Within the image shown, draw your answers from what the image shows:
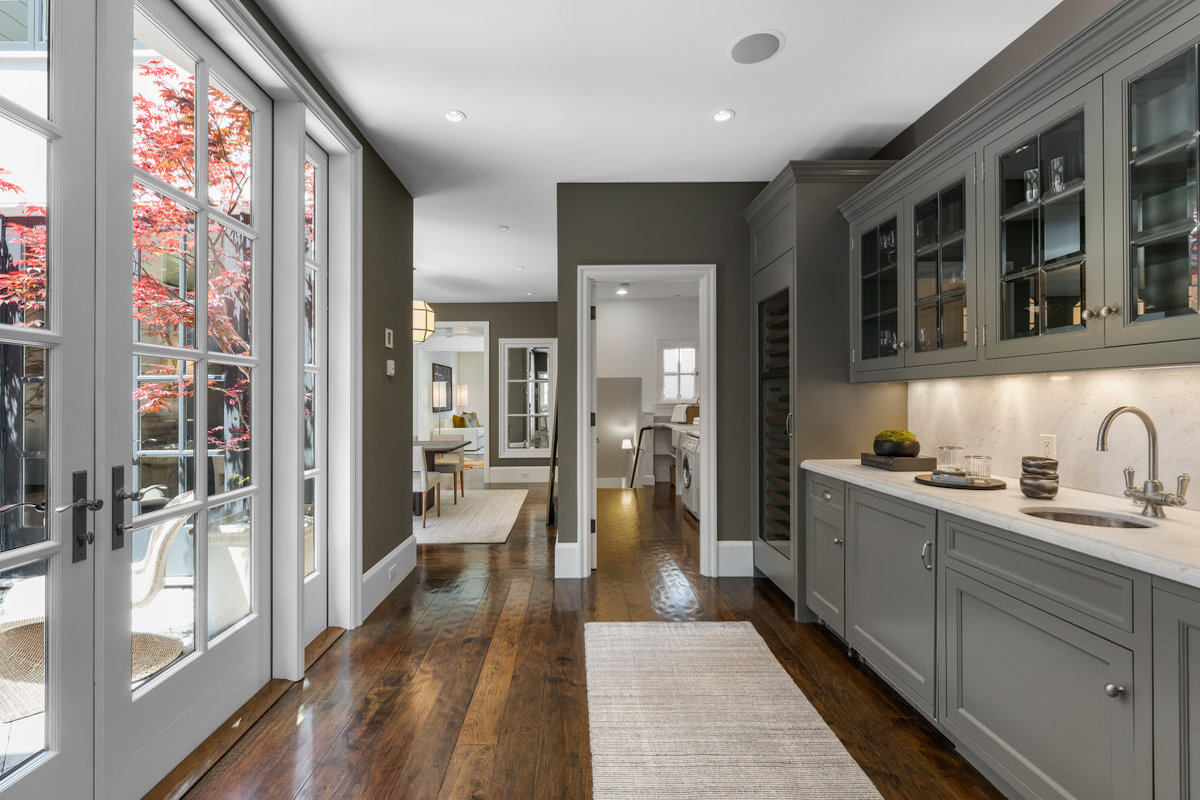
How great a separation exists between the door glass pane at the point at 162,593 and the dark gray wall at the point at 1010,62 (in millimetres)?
3137

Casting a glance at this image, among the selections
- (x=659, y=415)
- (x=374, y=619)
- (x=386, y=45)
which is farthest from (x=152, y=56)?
(x=659, y=415)

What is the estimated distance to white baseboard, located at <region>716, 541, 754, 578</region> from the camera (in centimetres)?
383

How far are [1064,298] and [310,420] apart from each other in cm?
304

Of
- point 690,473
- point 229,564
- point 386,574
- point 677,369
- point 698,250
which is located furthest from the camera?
point 677,369

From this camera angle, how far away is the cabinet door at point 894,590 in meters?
2.00

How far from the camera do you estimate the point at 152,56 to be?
1.77 meters

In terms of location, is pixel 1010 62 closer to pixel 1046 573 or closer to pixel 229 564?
pixel 1046 573

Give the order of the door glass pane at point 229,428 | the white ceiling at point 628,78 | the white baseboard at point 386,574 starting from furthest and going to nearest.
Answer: the white baseboard at point 386,574, the white ceiling at point 628,78, the door glass pane at point 229,428

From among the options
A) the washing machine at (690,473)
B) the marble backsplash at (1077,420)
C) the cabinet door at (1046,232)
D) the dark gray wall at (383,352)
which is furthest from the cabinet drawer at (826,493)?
the dark gray wall at (383,352)

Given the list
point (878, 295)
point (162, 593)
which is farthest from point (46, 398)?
point (878, 295)

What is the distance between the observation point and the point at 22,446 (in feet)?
4.27

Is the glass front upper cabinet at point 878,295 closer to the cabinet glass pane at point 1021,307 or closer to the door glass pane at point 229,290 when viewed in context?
the cabinet glass pane at point 1021,307

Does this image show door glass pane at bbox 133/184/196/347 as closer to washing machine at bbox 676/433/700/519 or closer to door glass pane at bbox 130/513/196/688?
door glass pane at bbox 130/513/196/688

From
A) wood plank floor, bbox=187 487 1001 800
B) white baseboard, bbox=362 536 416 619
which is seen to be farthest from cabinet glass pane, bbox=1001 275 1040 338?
white baseboard, bbox=362 536 416 619
